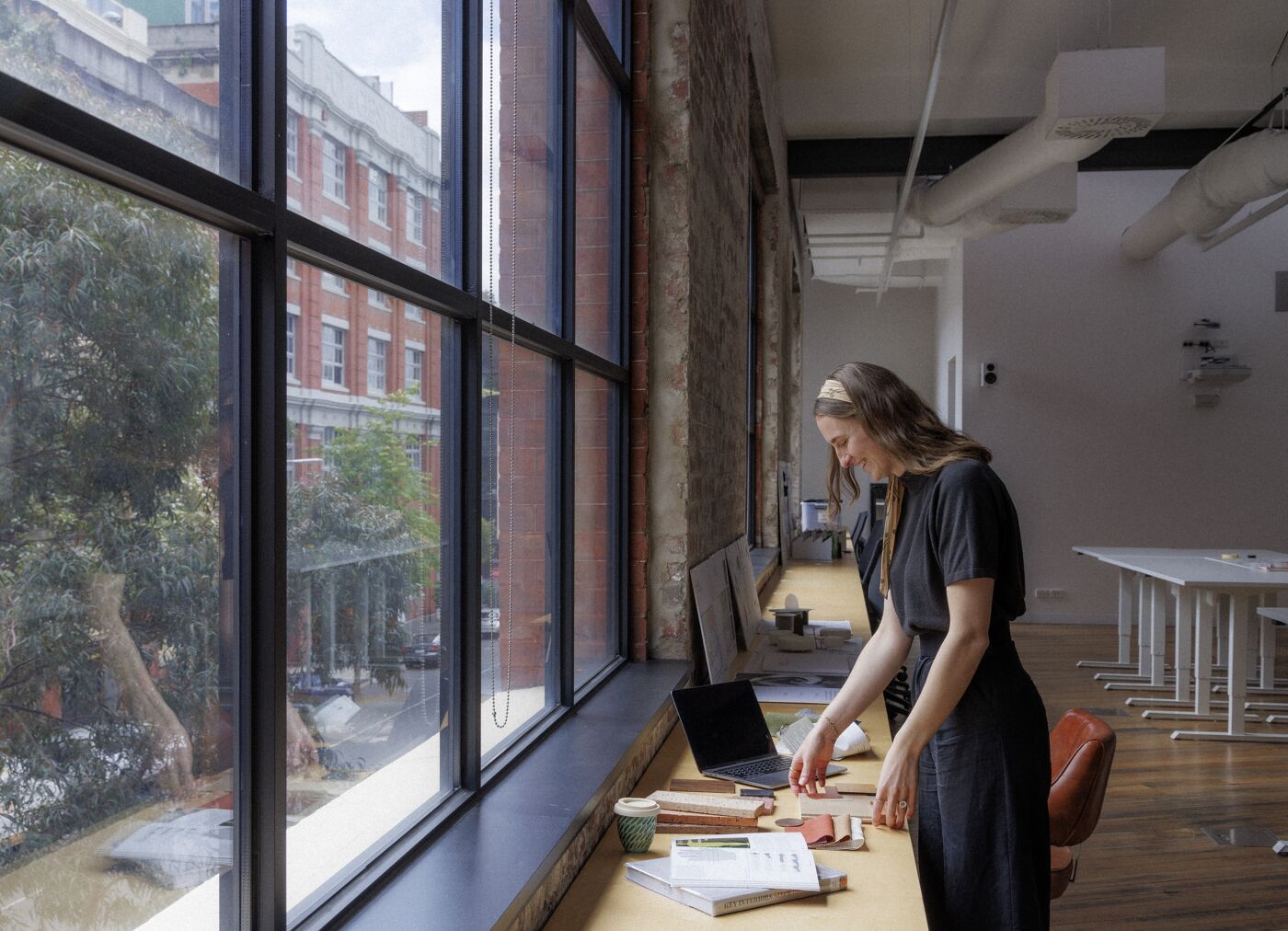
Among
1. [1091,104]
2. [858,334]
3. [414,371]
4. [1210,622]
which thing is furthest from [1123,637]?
[414,371]

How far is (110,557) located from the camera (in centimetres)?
110

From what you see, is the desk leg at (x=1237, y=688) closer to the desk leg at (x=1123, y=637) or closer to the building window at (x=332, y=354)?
the desk leg at (x=1123, y=637)

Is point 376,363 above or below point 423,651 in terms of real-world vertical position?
above

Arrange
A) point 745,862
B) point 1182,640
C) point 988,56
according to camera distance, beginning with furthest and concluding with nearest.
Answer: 1. point 988,56
2. point 1182,640
3. point 745,862

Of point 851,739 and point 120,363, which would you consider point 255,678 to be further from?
point 851,739

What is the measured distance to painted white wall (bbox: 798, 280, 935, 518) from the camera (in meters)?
15.0

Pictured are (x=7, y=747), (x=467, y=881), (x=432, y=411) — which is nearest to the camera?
(x=7, y=747)

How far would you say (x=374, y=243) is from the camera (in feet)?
5.82

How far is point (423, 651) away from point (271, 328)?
792mm

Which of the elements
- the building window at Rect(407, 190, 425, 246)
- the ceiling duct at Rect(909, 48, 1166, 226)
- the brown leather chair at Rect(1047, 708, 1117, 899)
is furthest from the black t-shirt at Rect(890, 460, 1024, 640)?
the ceiling duct at Rect(909, 48, 1166, 226)

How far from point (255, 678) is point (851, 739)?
6.60 ft

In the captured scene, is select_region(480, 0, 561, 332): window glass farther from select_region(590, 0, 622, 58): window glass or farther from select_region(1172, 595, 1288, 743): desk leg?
select_region(1172, 595, 1288, 743): desk leg

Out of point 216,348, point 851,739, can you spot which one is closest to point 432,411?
point 216,348

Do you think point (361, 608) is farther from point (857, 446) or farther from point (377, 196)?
point (857, 446)
